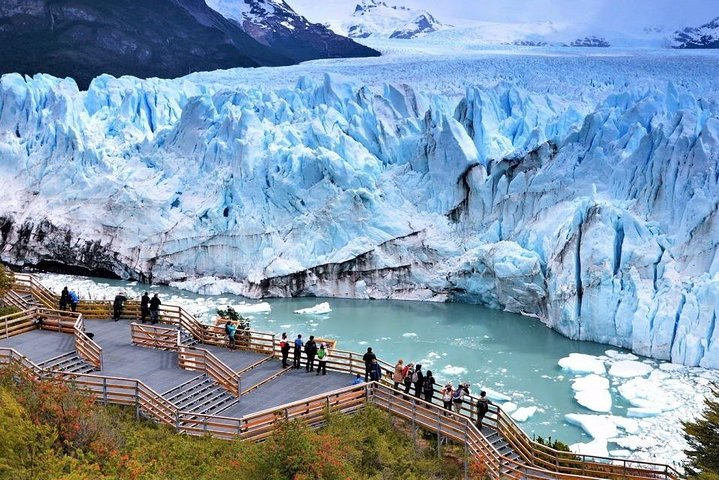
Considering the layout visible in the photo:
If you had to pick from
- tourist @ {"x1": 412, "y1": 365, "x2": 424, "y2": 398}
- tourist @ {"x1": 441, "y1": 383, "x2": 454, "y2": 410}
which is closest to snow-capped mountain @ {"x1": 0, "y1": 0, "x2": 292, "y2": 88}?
tourist @ {"x1": 412, "y1": 365, "x2": 424, "y2": 398}

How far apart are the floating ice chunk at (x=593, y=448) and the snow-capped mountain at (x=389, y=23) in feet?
122

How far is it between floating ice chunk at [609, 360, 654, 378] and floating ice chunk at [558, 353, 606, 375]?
231 mm

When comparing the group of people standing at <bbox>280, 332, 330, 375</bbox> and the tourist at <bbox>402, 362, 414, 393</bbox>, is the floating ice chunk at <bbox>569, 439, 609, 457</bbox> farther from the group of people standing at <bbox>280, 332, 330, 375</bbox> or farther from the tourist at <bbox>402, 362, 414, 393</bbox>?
the group of people standing at <bbox>280, 332, 330, 375</bbox>

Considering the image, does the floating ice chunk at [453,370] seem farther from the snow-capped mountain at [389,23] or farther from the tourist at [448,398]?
the snow-capped mountain at [389,23]

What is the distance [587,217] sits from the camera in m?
17.8

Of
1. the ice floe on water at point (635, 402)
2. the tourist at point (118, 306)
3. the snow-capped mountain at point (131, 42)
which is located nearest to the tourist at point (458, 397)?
the ice floe on water at point (635, 402)

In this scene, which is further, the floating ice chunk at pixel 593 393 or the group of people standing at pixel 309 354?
the floating ice chunk at pixel 593 393

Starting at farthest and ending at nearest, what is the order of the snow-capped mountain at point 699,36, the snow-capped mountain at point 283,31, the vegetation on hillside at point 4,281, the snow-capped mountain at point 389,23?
1. the snow-capped mountain at point 389,23
2. the snow-capped mountain at point 283,31
3. the snow-capped mountain at point 699,36
4. the vegetation on hillside at point 4,281

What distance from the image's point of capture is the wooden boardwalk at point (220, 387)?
316 inches

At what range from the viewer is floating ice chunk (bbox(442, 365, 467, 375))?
14507 mm

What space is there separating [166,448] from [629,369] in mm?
10305

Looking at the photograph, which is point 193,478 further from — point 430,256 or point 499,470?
point 430,256

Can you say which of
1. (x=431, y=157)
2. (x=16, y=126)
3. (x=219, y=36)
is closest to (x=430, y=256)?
(x=431, y=157)

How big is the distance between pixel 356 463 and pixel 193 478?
1656mm
